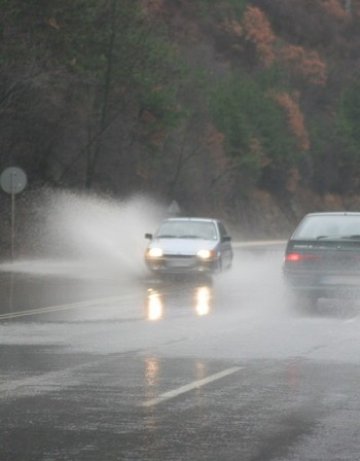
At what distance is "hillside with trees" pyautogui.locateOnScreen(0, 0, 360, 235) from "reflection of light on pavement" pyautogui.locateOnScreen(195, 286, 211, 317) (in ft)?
49.8

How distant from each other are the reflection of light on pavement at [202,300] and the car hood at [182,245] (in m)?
2.61

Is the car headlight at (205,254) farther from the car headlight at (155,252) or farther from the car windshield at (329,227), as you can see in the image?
the car windshield at (329,227)

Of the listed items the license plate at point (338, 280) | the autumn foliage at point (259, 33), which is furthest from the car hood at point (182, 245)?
the autumn foliage at point (259, 33)

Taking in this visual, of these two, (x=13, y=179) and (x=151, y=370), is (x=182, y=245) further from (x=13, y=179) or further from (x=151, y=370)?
(x=151, y=370)

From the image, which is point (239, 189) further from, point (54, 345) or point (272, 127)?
point (54, 345)

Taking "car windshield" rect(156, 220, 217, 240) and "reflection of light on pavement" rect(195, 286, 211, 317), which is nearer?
"reflection of light on pavement" rect(195, 286, 211, 317)

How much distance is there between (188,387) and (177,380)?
0.49 m

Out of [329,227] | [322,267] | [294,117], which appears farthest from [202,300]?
[294,117]

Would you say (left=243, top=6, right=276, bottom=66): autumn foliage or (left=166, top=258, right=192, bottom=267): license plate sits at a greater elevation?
(left=243, top=6, right=276, bottom=66): autumn foliage

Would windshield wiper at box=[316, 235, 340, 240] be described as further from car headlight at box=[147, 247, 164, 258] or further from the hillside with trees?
the hillside with trees

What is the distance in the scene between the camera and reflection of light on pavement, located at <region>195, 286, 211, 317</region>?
840 inches

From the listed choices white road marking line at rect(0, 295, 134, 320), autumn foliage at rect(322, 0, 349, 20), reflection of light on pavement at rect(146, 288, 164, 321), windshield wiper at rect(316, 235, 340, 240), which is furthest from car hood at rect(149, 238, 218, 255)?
autumn foliage at rect(322, 0, 349, 20)

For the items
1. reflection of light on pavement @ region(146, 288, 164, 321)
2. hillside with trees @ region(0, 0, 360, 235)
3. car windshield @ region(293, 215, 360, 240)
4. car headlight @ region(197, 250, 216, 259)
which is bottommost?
reflection of light on pavement @ region(146, 288, 164, 321)

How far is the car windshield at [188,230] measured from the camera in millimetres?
32219
